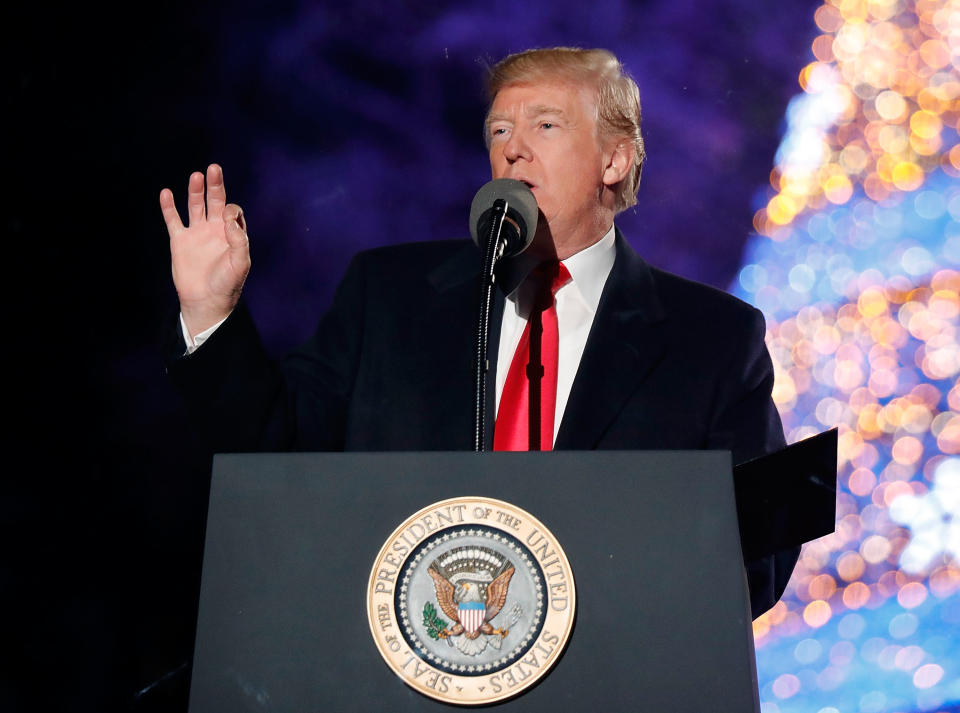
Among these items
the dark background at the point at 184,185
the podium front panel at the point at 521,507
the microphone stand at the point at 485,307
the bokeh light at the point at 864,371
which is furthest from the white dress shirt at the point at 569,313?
the bokeh light at the point at 864,371

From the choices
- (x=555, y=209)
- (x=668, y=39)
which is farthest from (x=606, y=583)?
(x=668, y=39)

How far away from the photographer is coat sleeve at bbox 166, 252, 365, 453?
1142mm

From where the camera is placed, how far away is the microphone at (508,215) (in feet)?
3.75

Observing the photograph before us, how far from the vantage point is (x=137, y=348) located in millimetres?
2074

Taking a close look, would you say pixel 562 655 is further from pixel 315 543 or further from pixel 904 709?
pixel 904 709

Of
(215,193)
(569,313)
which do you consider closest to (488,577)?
(215,193)

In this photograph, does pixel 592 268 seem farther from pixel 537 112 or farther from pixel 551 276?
pixel 537 112

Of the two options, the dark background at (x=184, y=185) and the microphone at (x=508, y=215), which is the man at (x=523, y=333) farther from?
the dark background at (x=184, y=185)

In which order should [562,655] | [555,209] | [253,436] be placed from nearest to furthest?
[562,655] → [253,436] → [555,209]

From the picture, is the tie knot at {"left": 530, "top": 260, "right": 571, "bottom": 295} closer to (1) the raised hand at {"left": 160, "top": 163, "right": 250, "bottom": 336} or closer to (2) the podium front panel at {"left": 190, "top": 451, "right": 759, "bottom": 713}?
(1) the raised hand at {"left": 160, "top": 163, "right": 250, "bottom": 336}

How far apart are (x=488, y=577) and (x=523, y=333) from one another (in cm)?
68

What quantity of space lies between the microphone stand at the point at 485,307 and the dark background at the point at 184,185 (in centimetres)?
109

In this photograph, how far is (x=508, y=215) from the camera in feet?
3.76

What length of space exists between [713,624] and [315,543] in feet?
1.07
